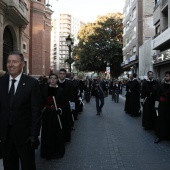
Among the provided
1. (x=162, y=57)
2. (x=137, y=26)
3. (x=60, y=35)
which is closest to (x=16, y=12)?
(x=162, y=57)

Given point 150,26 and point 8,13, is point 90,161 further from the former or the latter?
point 150,26

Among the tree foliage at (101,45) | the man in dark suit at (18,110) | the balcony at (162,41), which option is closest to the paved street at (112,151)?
the man in dark suit at (18,110)

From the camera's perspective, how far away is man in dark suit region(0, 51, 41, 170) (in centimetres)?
377

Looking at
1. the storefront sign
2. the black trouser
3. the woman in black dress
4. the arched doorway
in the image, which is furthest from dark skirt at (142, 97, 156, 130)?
A: the storefront sign

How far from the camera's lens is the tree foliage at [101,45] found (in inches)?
2122

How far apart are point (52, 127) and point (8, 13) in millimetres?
13432

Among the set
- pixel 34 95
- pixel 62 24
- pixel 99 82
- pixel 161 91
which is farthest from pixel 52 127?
pixel 62 24

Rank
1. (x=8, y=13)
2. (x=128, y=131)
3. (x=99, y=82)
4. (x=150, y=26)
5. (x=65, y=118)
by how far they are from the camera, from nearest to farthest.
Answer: (x=65, y=118) < (x=128, y=131) < (x=99, y=82) < (x=8, y=13) < (x=150, y=26)

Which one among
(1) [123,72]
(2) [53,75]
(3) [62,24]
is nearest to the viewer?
(2) [53,75]

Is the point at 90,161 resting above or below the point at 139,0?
below

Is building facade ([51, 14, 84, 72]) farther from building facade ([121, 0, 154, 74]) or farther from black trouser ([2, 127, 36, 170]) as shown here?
black trouser ([2, 127, 36, 170])

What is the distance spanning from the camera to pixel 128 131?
376 inches

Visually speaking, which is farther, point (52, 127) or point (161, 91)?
point (161, 91)

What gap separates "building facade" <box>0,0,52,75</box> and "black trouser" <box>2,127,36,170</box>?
1212cm
